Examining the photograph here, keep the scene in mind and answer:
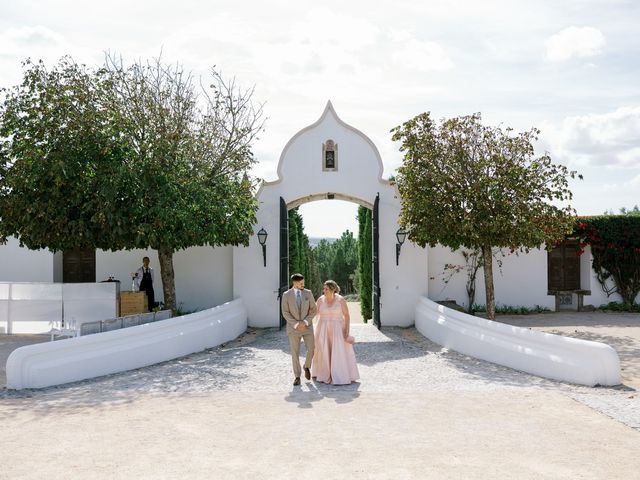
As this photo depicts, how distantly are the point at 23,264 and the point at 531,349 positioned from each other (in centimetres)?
1439

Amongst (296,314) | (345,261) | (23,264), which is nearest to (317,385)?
(296,314)

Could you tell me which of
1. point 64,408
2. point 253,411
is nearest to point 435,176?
point 253,411

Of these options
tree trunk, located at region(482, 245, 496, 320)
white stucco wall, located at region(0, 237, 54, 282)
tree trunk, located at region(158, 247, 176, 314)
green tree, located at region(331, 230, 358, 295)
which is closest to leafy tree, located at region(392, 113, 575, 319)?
tree trunk, located at region(482, 245, 496, 320)

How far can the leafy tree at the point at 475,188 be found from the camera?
531 inches

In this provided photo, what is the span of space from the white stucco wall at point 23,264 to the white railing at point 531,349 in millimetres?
11294

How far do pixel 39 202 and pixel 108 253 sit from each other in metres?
4.66

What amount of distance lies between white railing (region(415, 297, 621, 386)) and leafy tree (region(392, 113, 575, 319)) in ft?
6.54

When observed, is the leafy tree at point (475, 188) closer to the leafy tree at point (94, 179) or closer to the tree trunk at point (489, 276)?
the tree trunk at point (489, 276)

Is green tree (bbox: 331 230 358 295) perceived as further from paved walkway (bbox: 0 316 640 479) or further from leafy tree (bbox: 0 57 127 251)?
A: paved walkway (bbox: 0 316 640 479)

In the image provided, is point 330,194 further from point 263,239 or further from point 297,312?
point 297,312

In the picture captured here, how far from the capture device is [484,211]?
13.5m

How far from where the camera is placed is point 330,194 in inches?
647

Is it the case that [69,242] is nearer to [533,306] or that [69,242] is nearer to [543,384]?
[543,384]

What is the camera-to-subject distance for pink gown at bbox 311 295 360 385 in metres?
9.33
